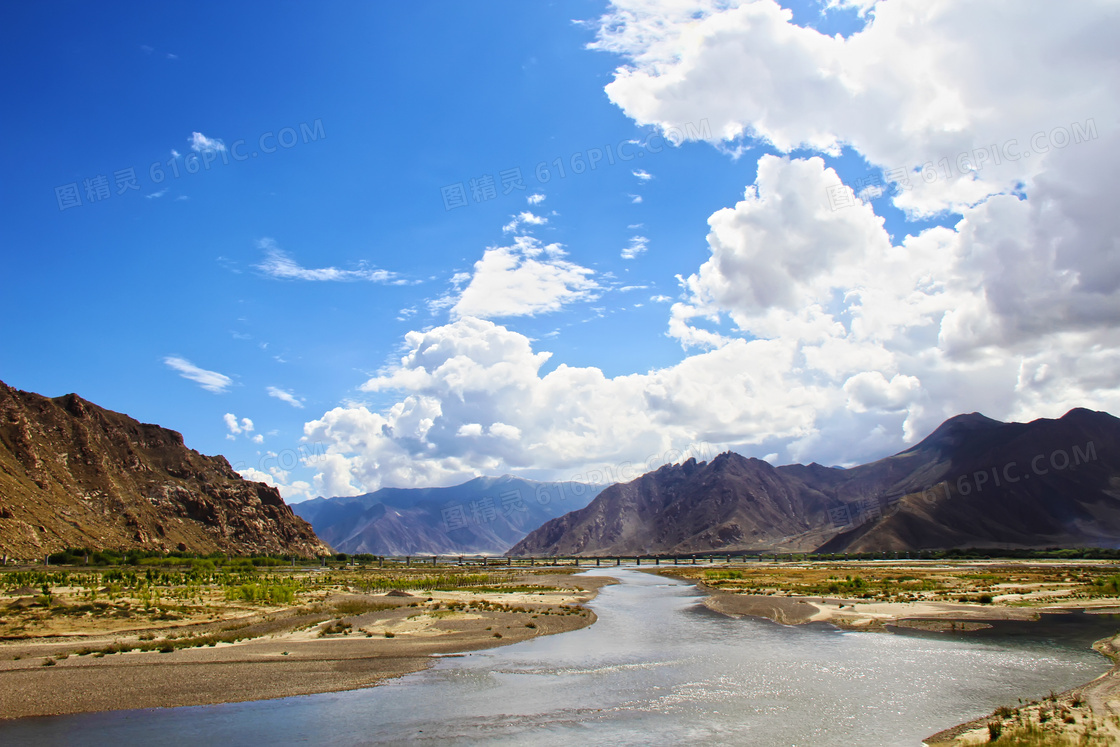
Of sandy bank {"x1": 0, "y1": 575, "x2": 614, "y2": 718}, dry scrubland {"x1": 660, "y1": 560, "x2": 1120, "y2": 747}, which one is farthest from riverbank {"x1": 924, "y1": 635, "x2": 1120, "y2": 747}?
sandy bank {"x1": 0, "y1": 575, "x2": 614, "y2": 718}

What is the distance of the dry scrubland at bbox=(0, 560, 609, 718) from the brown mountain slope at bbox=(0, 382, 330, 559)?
203ft

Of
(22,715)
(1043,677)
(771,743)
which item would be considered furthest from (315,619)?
(1043,677)

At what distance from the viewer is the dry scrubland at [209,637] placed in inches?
1032

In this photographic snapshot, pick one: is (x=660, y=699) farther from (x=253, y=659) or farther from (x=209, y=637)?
(x=209, y=637)

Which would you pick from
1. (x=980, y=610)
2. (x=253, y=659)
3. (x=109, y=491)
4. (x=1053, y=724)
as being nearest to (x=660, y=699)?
(x=1053, y=724)

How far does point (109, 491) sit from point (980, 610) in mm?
160591

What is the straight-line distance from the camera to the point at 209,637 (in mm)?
37406

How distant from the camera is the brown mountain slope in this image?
110188mm

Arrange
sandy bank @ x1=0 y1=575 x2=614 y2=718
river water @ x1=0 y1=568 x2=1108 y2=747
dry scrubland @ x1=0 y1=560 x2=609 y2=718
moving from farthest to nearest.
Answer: dry scrubland @ x1=0 y1=560 x2=609 y2=718, sandy bank @ x1=0 y1=575 x2=614 y2=718, river water @ x1=0 y1=568 x2=1108 y2=747

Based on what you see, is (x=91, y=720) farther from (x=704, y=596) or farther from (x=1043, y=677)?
(x=704, y=596)

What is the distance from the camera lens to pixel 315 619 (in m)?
47.0

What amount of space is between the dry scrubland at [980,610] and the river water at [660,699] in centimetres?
210

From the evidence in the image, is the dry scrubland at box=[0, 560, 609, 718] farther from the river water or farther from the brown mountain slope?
the brown mountain slope

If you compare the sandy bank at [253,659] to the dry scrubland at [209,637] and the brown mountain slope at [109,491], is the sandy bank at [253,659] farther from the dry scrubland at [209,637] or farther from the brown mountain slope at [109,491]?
the brown mountain slope at [109,491]
